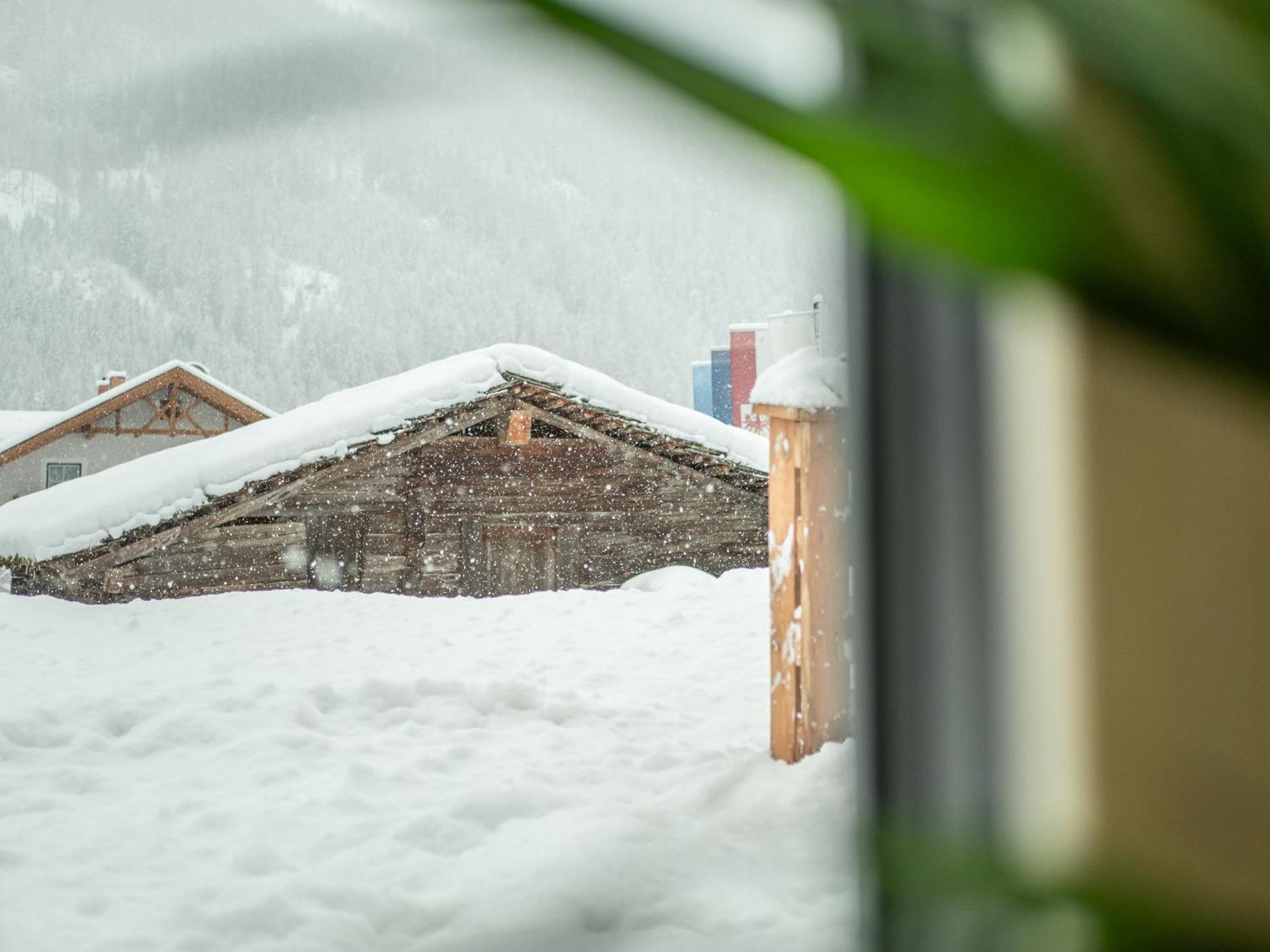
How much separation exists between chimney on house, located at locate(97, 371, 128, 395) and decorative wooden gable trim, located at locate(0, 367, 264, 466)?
316 inches

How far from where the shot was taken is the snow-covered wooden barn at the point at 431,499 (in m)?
10.2

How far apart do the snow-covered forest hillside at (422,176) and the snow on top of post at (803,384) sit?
46 centimetres

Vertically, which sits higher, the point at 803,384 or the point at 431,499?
the point at 431,499

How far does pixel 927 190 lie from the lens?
211 mm

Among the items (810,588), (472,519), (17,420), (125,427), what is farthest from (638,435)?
(17,420)

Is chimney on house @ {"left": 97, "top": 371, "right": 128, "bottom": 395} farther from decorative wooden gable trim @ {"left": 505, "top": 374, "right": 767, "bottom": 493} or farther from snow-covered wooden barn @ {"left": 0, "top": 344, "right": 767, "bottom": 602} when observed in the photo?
decorative wooden gable trim @ {"left": 505, "top": 374, "right": 767, "bottom": 493}

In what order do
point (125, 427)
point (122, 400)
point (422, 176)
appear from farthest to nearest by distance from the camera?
point (125, 427)
point (122, 400)
point (422, 176)

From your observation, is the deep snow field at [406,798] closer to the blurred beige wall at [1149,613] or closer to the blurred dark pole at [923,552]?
the blurred dark pole at [923,552]

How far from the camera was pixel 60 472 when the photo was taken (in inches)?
814

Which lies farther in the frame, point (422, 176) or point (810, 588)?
point (810, 588)

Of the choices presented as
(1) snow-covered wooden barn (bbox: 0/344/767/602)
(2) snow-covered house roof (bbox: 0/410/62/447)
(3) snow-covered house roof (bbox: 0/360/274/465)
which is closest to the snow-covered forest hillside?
(1) snow-covered wooden barn (bbox: 0/344/767/602)

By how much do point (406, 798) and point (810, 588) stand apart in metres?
1.73

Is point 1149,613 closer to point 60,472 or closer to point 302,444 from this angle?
point 302,444

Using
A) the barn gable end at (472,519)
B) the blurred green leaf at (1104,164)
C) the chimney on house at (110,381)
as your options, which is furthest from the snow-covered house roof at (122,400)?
the blurred green leaf at (1104,164)
